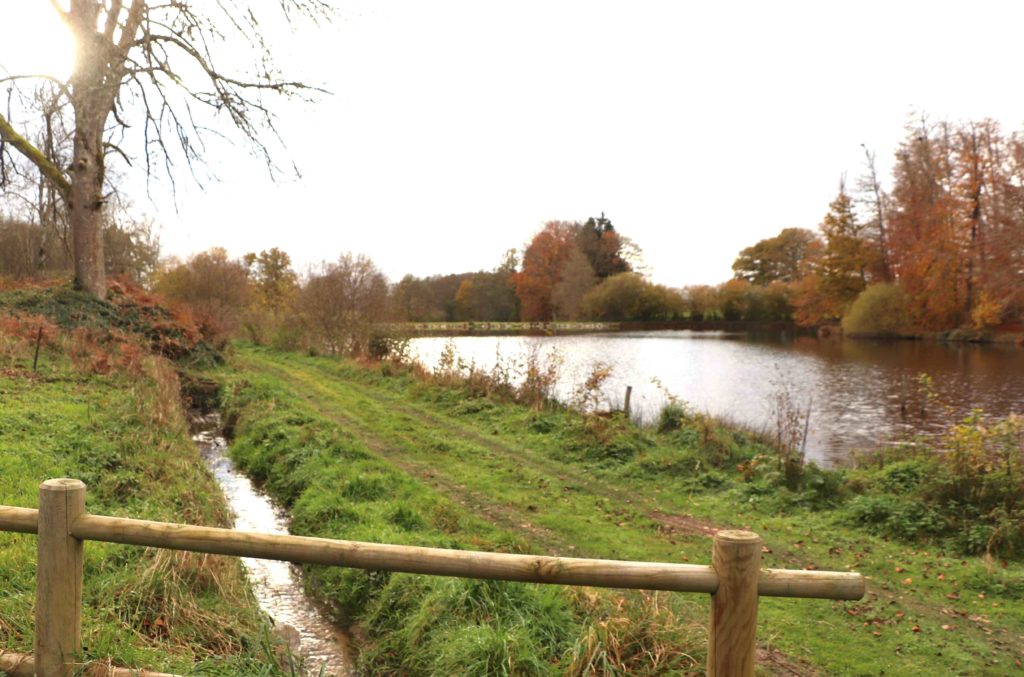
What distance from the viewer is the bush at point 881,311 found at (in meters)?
44.1

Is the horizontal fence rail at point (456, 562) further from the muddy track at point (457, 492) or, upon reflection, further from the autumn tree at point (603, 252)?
the autumn tree at point (603, 252)

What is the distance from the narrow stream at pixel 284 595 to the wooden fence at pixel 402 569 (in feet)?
2.75

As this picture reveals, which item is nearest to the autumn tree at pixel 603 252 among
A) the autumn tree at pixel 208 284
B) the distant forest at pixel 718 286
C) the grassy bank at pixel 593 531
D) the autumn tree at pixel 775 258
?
the distant forest at pixel 718 286

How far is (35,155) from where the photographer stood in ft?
53.4

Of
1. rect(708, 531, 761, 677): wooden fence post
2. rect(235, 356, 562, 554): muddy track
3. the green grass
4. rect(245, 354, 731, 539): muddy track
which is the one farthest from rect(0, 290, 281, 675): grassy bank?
rect(245, 354, 731, 539): muddy track

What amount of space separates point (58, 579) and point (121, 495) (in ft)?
13.5

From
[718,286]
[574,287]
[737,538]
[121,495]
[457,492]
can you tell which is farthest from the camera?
[718,286]

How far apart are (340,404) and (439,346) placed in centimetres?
1353

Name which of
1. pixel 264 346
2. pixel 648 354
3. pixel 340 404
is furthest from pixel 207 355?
pixel 648 354

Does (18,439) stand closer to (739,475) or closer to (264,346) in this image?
(739,475)

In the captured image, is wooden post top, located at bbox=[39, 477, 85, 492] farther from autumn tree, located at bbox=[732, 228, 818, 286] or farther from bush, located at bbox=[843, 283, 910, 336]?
autumn tree, located at bbox=[732, 228, 818, 286]

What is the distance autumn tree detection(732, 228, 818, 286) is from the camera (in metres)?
75.6

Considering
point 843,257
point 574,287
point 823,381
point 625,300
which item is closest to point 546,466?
point 823,381

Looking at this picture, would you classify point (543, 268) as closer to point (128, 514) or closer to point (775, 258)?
point (775, 258)
